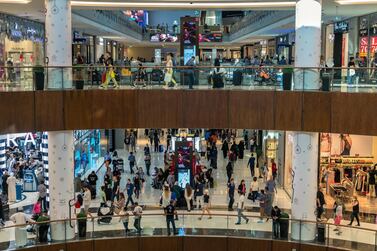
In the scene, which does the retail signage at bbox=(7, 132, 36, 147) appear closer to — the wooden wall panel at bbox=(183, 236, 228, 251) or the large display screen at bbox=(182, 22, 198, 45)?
the large display screen at bbox=(182, 22, 198, 45)

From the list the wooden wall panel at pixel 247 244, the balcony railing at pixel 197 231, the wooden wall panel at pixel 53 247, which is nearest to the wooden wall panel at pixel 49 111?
the balcony railing at pixel 197 231

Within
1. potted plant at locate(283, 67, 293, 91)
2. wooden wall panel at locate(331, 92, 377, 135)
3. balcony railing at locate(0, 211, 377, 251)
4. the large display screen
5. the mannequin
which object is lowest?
balcony railing at locate(0, 211, 377, 251)

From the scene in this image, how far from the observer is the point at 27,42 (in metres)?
30.6

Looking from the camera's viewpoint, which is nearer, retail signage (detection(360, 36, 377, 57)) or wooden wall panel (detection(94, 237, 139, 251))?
wooden wall panel (detection(94, 237, 139, 251))

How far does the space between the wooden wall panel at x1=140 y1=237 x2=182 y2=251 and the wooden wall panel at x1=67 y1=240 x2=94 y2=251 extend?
5.33ft

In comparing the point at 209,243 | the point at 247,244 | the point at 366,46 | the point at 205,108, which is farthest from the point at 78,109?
the point at 366,46

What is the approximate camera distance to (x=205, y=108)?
1906 cm

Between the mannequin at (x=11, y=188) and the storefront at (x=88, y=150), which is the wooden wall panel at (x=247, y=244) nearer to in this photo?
the mannequin at (x=11, y=188)

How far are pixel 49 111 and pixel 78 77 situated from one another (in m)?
1.45

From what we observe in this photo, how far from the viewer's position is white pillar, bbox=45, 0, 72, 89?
18.3m

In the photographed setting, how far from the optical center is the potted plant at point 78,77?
18406 mm

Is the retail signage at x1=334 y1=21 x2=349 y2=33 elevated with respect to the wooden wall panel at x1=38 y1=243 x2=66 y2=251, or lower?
elevated

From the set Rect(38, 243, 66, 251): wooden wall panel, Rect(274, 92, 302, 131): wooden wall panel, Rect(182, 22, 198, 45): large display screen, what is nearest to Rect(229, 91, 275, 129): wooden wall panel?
Rect(274, 92, 302, 131): wooden wall panel

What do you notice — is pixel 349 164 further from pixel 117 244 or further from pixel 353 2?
pixel 117 244
